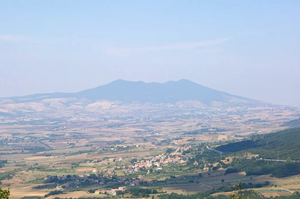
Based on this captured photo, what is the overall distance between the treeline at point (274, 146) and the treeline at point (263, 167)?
5.74 m

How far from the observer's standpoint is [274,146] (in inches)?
4407

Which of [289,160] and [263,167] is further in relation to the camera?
[289,160]

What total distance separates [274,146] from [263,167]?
76.2ft

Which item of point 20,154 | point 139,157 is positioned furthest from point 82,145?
point 139,157

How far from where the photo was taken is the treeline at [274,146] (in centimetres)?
10007

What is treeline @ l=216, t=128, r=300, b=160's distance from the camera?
100 metres

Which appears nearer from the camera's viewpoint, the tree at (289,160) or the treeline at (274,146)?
the tree at (289,160)

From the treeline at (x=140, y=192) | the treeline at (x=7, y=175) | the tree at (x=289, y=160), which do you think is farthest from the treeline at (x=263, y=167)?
the treeline at (x=7, y=175)

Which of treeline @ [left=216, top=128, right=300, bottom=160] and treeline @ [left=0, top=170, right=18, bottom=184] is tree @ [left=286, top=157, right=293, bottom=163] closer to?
treeline @ [left=216, top=128, right=300, bottom=160]

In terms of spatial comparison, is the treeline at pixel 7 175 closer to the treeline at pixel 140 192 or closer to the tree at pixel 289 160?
the treeline at pixel 140 192

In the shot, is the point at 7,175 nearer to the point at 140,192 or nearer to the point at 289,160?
the point at 140,192

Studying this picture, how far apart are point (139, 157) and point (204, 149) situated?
65.7ft

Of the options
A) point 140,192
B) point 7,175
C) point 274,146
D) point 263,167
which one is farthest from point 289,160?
point 7,175

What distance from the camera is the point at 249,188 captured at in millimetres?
75125
